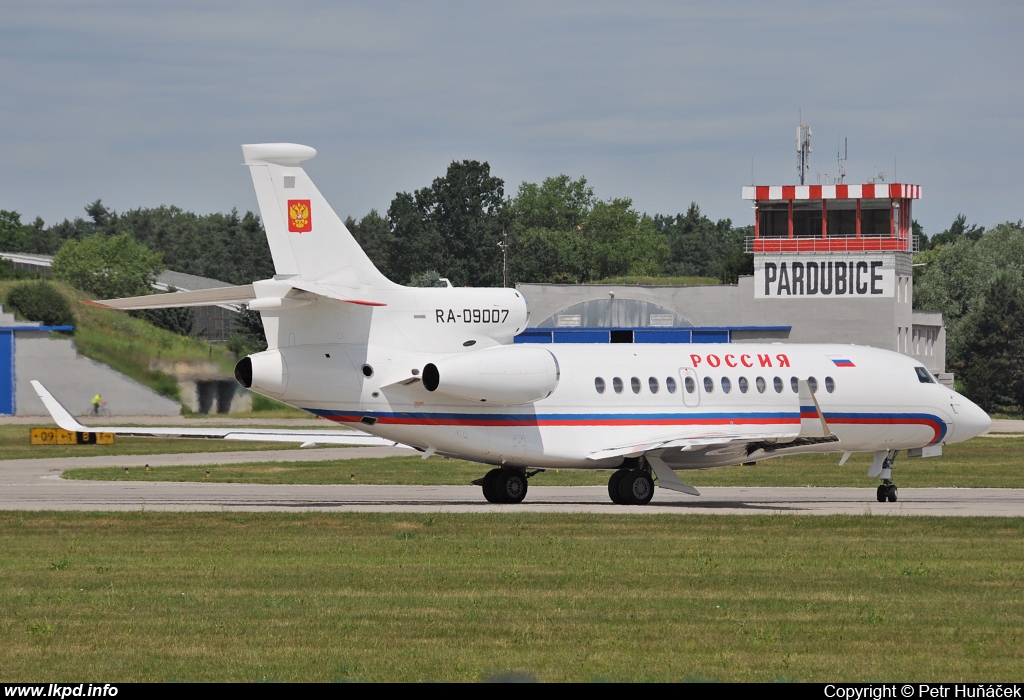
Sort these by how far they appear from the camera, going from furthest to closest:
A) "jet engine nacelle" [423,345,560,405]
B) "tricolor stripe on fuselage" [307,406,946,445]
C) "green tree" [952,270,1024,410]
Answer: "green tree" [952,270,1024,410], "tricolor stripe on fuselage" [307,406,946,445], "jet engine nacelle" [423,345,560,405]

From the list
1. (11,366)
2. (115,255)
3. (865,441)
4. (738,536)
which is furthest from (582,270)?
(738,536)

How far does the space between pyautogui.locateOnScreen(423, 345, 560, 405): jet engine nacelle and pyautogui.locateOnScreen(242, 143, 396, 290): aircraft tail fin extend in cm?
288

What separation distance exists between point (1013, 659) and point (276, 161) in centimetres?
1801

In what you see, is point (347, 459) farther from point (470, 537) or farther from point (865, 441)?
point (470, 537)

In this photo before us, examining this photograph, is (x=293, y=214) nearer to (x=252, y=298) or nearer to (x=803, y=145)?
(x=252, y=298)

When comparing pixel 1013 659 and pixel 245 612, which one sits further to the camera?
pixel 245 612

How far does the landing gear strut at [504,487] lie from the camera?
29672 mm

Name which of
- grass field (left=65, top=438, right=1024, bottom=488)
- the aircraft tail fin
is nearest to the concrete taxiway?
grass field (left=65, top=438, right=1024, bottom=488)

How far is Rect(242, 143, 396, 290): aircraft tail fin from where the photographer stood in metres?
26.4

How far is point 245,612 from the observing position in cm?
1512

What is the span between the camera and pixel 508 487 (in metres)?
29.7

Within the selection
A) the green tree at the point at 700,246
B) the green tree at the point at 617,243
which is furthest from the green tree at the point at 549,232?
the green tree at the point at 700,246

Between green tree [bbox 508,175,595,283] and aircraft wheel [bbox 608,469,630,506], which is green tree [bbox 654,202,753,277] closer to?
green tree [bbox 508,175,595,283]

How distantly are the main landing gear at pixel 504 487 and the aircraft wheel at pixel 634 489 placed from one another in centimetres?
219
